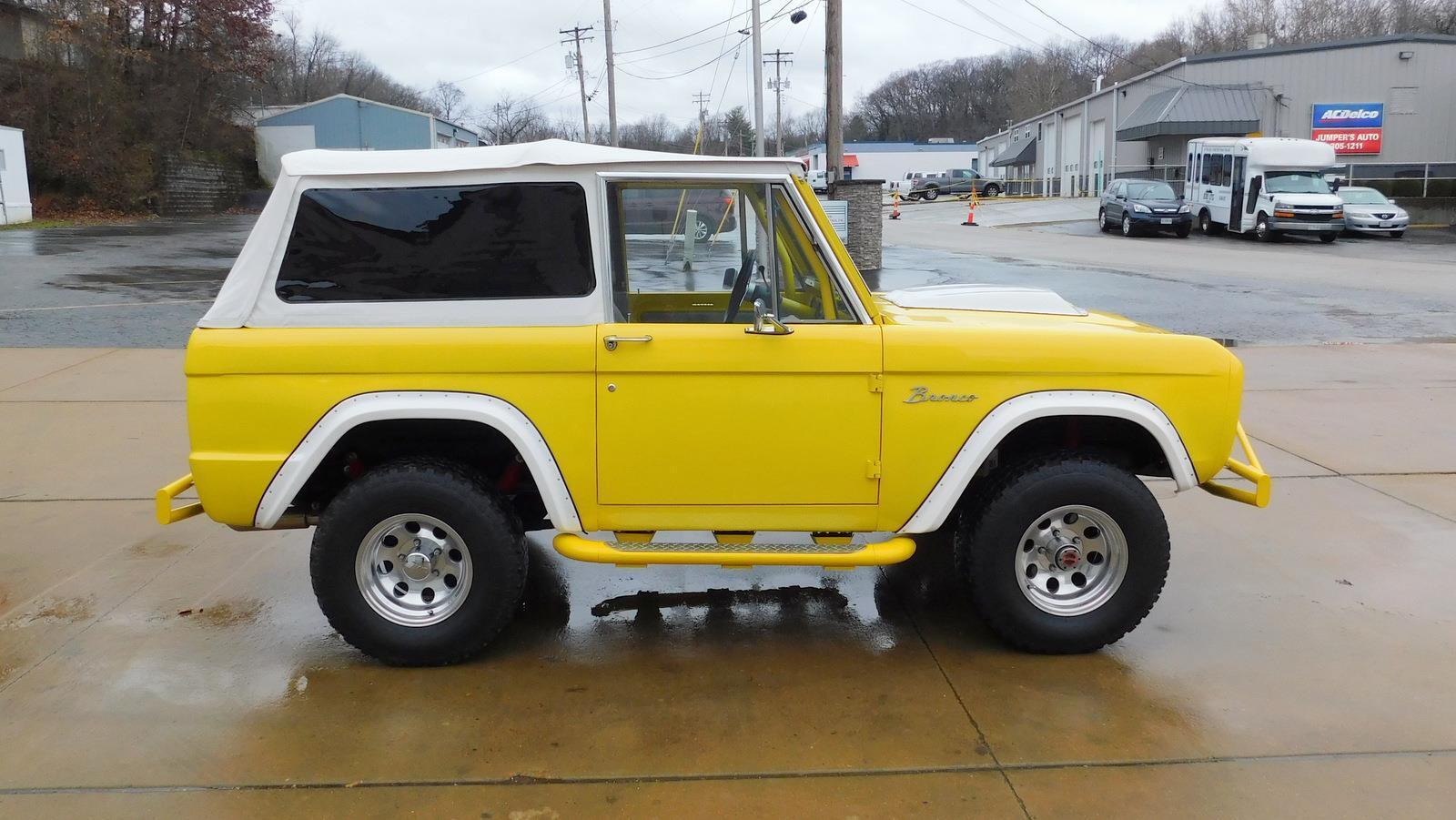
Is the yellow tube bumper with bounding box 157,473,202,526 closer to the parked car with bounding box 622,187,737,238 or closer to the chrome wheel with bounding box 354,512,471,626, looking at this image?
the chrome wheel with bounding box 354,512,471,626

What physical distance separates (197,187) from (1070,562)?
139ft

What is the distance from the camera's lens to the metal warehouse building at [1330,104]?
39.1 meters

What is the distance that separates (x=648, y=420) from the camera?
3.84 metres

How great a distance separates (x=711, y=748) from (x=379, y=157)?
2.37m

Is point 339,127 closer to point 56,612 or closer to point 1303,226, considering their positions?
point 1303,226

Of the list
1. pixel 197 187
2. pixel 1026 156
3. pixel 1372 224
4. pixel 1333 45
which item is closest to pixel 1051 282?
pixel 1372 224

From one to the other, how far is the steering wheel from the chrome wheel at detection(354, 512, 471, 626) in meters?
1.34

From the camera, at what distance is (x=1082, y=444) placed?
4.32 m

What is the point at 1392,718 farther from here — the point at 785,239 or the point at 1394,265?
the point at 1394,265

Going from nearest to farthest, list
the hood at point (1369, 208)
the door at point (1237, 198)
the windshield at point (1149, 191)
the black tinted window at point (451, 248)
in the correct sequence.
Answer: the black tinted window at point (451, 248) < the hood at point (1369, 208) < the door at point (1237, 198) < the windshield at point (1149, 191)

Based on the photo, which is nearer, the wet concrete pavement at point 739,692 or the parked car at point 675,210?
the wet concrete pavement at point 739,692

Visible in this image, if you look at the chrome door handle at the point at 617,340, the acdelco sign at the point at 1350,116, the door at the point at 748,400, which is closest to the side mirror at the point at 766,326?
the door at the point at 748,400

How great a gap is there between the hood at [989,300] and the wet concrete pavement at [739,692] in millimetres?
1298

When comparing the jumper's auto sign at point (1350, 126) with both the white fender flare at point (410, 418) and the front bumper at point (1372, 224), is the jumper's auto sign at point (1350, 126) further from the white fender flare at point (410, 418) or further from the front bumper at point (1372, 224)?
the white fender flare at point (410, 418)
